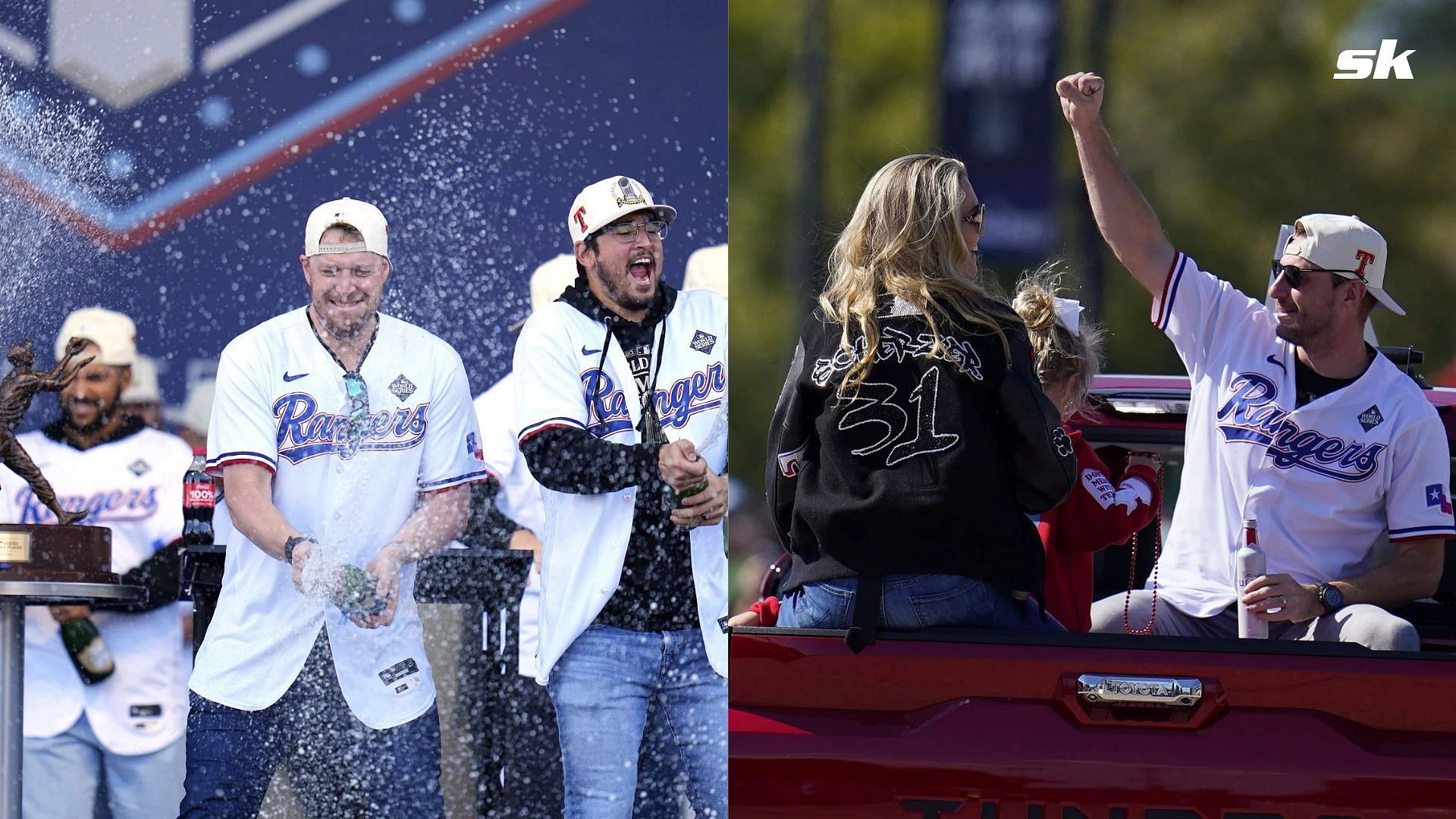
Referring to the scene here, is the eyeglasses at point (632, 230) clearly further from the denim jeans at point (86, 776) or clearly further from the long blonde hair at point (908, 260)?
the denim jeans at point (86, 776)

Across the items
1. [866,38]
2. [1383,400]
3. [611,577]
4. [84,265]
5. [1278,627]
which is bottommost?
[1278,627]

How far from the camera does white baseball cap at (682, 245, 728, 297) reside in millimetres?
2574

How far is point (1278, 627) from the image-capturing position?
3.27 m

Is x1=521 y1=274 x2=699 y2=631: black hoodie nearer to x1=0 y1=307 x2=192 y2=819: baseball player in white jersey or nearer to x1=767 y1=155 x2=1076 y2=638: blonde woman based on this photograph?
x1=767 y1=155 x2=1076 y2=638: blonde woman

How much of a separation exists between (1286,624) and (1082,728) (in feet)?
3.50

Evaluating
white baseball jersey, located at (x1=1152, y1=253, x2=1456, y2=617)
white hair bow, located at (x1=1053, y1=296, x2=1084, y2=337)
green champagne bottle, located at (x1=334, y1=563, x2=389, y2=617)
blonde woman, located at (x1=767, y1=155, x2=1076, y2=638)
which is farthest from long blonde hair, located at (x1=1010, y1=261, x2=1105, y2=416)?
green champagne bottle, located at (x1=334, y1=563, x2=389, y2=617)

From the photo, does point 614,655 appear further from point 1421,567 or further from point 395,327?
point 1421,567

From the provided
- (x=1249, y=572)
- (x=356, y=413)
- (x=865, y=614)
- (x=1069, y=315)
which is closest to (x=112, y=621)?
(x=356, y=413)

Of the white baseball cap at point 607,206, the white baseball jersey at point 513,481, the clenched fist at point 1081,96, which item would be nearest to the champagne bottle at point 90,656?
the white baseball jersey at point 513,481

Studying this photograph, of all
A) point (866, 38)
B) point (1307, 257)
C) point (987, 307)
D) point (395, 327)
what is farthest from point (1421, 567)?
point (395, 327)

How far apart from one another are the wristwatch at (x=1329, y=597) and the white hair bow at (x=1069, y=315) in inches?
26.6

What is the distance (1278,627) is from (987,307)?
3.64ft

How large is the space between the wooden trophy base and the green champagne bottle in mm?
377

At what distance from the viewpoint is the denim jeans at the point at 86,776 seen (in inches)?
102
